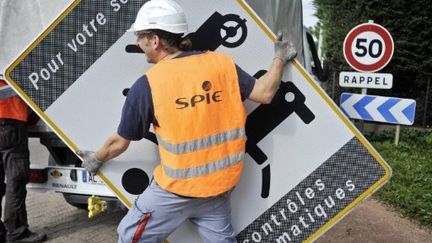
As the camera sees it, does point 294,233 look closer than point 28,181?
Yes

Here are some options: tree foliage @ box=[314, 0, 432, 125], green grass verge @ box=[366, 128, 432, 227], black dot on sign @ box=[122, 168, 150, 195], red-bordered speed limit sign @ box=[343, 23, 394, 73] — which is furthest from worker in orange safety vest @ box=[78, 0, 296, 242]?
tree foliage @ box=[314, 0, 432, 125]

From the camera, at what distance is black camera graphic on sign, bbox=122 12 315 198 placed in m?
2.48

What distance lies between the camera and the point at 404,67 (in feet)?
38.9

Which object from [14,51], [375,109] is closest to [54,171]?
[14,51]

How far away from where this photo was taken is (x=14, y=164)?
4.04 m

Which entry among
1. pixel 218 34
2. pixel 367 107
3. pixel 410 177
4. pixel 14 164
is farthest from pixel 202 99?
pixel 410 177

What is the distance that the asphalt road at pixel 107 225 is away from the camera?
458 cm

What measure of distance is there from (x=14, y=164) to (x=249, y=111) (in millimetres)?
2410

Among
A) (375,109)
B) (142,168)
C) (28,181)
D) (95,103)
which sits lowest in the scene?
(375,109)

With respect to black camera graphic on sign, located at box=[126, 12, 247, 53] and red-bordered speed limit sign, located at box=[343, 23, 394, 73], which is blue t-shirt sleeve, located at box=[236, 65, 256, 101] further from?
red-bordered speed limit sign, located at box=[343, 23, 394, 73]

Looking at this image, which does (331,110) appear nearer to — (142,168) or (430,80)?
(142,168)

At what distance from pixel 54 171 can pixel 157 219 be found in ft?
6.43

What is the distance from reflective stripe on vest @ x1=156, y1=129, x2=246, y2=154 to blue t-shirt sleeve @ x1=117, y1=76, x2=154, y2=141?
121mm

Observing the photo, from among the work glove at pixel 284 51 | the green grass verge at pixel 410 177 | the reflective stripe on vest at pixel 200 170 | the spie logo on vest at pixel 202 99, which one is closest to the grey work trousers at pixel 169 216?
the reflective stripe on vest at pixel 200 170
